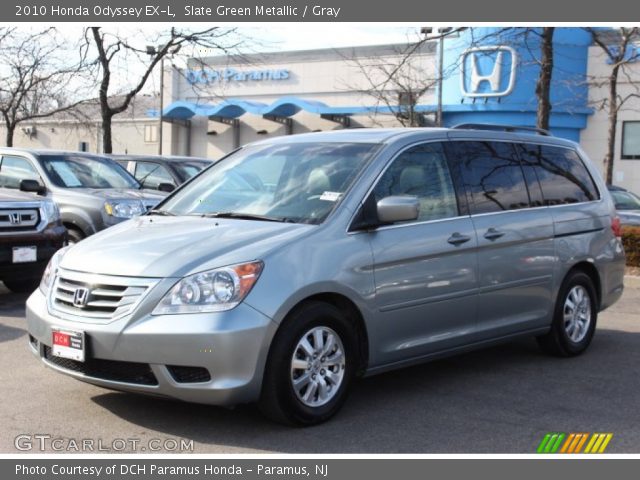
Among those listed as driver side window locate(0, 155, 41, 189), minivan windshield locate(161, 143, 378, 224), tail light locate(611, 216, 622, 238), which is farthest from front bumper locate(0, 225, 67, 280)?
tail light locate(611, 216, 622, 238)

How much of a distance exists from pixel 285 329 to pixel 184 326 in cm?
58

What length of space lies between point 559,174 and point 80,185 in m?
6.74

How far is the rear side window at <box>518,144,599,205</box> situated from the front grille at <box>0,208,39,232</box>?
5.40m

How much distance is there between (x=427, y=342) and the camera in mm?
5805

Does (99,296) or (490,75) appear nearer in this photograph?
(99,296)

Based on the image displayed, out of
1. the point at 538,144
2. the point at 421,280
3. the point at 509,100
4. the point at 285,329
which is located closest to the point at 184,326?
the point at 285,329

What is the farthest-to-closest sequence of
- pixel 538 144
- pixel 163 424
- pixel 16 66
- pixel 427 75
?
1. pixel 427 75
2. pixel 16 66
3. pixel 538 144
4. pixel 163 424

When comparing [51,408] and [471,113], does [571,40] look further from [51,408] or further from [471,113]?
[51,408]

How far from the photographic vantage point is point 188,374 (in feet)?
15.5

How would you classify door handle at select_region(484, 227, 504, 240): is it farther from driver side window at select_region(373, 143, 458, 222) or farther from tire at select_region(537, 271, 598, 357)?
tire at select_region(537, 271, 598, 357)

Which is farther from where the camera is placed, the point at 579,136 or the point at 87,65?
the point at 579,136

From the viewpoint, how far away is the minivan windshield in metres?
5.53

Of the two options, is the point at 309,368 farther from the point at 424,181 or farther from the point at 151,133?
the point at 151,133

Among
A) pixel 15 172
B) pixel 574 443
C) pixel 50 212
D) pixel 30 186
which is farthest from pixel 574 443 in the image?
pixel 15 172
